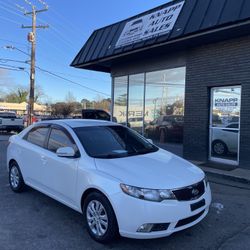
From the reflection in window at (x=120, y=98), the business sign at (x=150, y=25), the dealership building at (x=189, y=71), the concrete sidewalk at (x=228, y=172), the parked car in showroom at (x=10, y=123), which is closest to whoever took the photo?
the concrete sidewalk at (x=228, y=172)

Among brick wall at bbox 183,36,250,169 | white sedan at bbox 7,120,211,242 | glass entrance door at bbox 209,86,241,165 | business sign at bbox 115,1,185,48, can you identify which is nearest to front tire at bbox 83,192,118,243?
white sedan at bbox 7,120,211,242

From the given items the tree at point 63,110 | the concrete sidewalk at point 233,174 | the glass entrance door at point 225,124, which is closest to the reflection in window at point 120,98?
the glass entrance door at point 225,124

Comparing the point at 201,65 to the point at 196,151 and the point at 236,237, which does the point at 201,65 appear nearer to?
the point at 196,151

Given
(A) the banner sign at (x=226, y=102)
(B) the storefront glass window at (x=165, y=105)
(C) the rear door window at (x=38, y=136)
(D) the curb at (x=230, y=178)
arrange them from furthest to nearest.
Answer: (B) the storefront glass window at (x=165, y=105) → (A) the banner sign at (x=226, y=102) → (D) the curb at (x=230, y=178) → (C) the rear door window at (x=38, y=136)

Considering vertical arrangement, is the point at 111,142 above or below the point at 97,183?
above

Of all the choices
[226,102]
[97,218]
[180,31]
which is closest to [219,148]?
[226,102]

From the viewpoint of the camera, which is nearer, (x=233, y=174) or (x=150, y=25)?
(x=233, y=174)

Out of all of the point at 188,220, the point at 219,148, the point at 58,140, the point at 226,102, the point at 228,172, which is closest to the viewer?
the point at 188,220

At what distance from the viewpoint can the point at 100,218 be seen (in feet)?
14.0

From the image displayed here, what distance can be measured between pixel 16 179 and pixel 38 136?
117cm

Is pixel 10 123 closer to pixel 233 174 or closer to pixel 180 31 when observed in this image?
pixel 180 31

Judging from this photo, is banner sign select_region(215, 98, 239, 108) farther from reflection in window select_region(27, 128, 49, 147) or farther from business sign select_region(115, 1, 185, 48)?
reflection in window select_region(27, 128, 49, 147)

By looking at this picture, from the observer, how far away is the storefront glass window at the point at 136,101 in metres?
12.8

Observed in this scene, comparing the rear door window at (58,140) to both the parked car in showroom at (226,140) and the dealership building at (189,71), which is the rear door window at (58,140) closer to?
the dealership building at (189,71)
